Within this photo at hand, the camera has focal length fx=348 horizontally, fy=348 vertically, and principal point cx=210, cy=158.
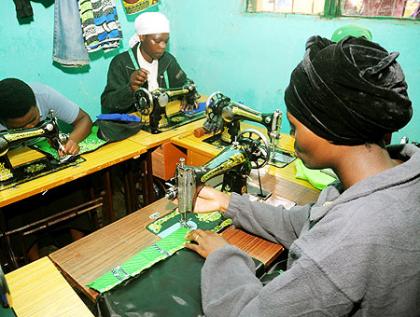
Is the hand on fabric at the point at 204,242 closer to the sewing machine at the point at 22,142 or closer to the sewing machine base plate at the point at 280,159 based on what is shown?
the sewing machine base plate at the point at 280,159

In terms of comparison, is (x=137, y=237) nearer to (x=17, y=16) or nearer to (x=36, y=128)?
(x=36, y=128)

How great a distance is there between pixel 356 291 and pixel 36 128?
1.92 m

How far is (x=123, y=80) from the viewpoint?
3180mm

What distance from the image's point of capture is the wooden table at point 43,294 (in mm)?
1105

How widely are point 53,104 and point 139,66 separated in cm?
96

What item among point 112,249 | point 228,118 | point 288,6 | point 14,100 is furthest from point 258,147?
point 288,6

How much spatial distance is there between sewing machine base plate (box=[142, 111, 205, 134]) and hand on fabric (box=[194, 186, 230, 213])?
1.15 m

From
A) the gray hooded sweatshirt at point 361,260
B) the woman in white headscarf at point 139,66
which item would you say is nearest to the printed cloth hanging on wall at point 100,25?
the woman in white headscarf at point 139,66

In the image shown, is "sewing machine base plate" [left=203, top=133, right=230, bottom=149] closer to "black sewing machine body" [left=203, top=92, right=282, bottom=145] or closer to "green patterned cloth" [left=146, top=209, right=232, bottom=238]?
"black sewing machine body" [left=203, top=92, right=282, bottom=145]

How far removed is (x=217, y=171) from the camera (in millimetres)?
1603

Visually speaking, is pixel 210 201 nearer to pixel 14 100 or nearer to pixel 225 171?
pixel 225 171

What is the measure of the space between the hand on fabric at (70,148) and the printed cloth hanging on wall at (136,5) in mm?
1799

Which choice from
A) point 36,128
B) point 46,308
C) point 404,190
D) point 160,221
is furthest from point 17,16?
point 404,190

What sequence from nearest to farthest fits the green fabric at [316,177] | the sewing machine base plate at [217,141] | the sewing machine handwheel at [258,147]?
the sewing machine handwheel at [258,147] < the green fabric at [316,177] < the sewing machine base plate at [217,141]
